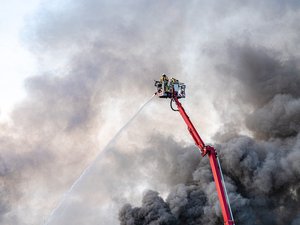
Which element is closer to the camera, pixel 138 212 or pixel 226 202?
pixel 226 202

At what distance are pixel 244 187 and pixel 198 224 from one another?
37.5 feet

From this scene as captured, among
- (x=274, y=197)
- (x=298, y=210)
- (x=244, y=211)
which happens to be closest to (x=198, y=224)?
(x=244, y=211)

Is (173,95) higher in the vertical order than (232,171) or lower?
lower

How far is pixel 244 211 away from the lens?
65875 millimetres

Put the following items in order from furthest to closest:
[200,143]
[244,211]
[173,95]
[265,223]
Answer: [265,223]
[244,211]
[173,95]
[200,143]

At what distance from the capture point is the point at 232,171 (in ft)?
232

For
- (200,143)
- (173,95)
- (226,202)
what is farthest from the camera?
(173,95)

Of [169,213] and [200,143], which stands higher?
[169,213]

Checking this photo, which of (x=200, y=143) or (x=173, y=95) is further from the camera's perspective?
(x=173, y=95)

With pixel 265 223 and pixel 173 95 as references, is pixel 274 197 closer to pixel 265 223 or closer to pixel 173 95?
pixel 265 223

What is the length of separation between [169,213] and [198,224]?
19.9 feet

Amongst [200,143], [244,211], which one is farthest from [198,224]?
[200,143]

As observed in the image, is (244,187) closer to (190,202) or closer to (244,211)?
(244,211)

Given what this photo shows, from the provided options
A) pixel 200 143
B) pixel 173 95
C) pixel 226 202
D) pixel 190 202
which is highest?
pixel 190 202
